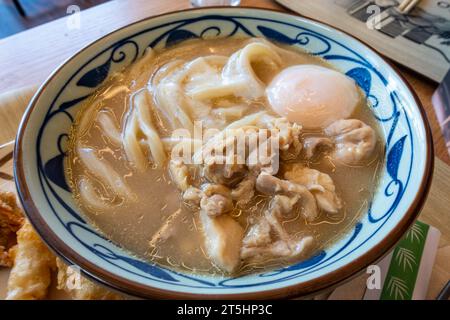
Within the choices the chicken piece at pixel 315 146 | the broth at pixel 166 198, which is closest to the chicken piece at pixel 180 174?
the broth at pixel 166 198

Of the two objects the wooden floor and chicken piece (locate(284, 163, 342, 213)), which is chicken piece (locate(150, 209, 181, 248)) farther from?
the wooden floor

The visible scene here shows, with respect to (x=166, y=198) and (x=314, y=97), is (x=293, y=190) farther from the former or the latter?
(x=314, y=97)

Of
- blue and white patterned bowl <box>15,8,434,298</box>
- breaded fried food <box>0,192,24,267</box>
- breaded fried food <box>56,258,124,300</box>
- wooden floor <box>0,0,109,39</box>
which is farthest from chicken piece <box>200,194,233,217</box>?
wooden floor <box>0,0,109,39</box>

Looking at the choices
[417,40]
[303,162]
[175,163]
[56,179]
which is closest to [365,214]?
[303,162]

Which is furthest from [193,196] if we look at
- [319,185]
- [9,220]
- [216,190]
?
[9,220]

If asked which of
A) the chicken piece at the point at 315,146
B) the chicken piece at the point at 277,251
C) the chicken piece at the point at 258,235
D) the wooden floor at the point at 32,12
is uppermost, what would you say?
the wooden floor at the point at 32,12

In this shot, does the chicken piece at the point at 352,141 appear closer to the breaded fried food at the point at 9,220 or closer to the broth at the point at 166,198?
the broth at the point at 166,198
